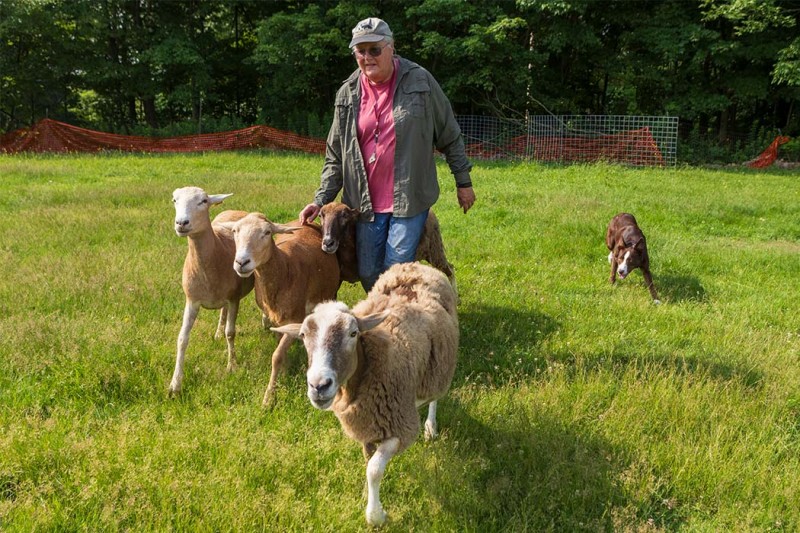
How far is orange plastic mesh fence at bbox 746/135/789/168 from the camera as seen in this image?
2267 cm

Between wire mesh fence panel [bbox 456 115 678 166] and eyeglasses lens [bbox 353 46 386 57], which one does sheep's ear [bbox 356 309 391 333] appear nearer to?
eyeglasses lens [bbox 353 46 386 57]

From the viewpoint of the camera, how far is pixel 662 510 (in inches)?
124

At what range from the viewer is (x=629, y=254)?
6.93 metres

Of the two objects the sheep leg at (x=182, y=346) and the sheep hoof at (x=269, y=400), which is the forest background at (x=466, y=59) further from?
the sheep hoof at (x=269, y=400)

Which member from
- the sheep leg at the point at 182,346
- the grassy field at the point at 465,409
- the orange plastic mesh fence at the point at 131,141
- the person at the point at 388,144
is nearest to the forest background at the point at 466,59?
the orange plastic mesh fence at the point at 131,141

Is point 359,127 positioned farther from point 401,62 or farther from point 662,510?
point 662,510

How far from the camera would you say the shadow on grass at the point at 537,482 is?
3.04 meters

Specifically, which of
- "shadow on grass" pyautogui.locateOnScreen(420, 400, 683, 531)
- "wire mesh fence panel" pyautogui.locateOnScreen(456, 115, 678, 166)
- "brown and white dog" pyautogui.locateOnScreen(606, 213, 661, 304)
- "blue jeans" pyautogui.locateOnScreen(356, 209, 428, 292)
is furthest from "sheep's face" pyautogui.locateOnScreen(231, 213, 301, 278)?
"wire mesh fence panel" pyautogui.locateOnScreen(456, 115, 678, 166)

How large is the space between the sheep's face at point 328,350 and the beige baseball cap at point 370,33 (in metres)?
2.07

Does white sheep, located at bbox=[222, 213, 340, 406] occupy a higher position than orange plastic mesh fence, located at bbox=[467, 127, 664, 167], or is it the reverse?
orange plastic mesh fence, located at bbox=[467, 127, 664, 167]

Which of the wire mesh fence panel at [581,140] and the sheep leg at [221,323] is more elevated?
the wire mesh fence panel at [581,140]

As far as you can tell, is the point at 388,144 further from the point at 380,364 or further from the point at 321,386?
the point at 321,386

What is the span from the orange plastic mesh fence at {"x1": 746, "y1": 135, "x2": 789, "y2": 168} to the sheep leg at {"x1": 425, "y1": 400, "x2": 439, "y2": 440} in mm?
23998

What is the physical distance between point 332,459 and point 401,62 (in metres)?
3.04
